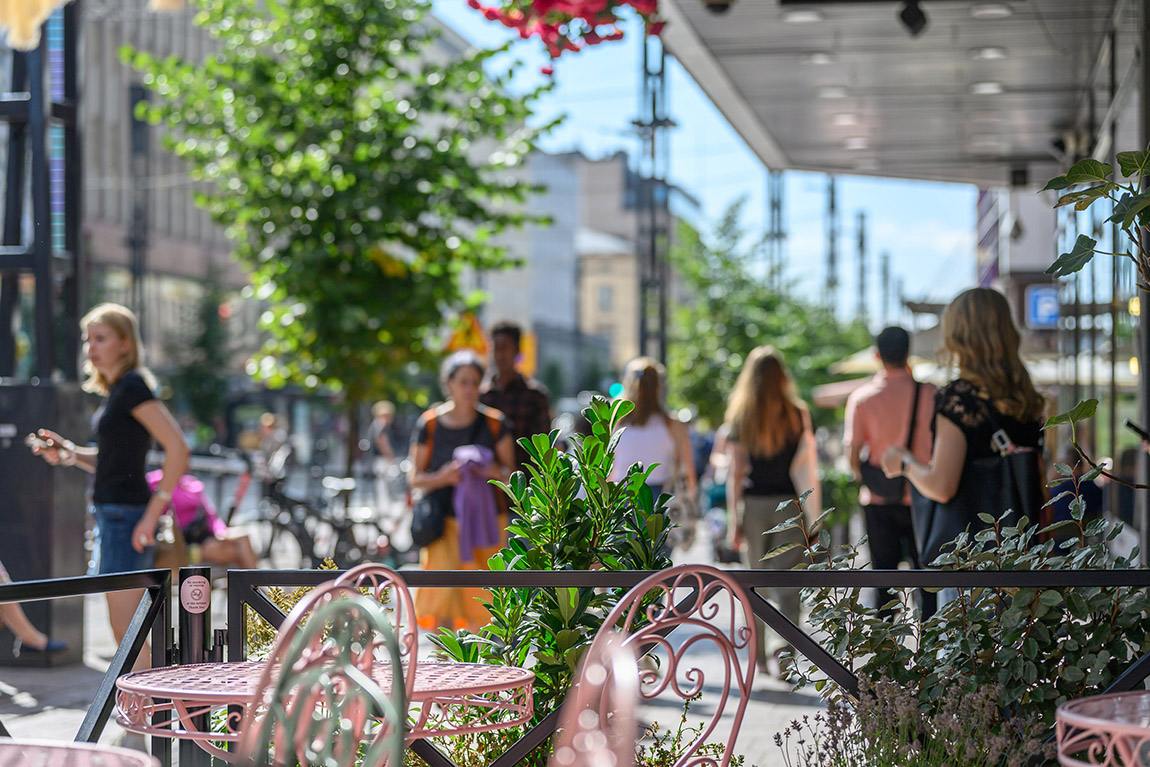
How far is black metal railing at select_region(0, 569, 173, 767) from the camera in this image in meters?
3.35

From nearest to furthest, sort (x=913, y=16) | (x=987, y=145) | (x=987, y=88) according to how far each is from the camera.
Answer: (x=913, y=16) < (x=987, y=88) < (x=987, y=145)

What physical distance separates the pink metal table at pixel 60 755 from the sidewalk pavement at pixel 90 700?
116 inches

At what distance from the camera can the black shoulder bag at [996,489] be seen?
5.13m

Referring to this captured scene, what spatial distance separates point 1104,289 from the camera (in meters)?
11.1

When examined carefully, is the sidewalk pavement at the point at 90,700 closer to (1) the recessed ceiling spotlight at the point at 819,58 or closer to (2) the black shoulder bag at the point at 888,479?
(2) the black shoulder bag at the point at 888,479

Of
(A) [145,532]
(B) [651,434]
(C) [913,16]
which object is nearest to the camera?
(A) [145,532]

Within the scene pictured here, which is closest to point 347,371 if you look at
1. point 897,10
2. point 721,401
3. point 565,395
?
point 897,10

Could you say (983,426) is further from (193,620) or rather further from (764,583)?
(193,620)

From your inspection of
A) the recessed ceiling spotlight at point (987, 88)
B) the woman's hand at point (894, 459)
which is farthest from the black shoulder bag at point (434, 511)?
the recessed ceiling spotlight at point (987, 88)

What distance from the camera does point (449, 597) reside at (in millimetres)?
7824

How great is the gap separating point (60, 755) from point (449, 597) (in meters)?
5.30

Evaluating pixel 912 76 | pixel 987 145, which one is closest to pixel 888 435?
pixel 912 76

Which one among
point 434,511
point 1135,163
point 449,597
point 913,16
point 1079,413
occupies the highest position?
point 913,16

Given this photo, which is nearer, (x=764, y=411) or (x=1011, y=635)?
(x=1011, y=635)
